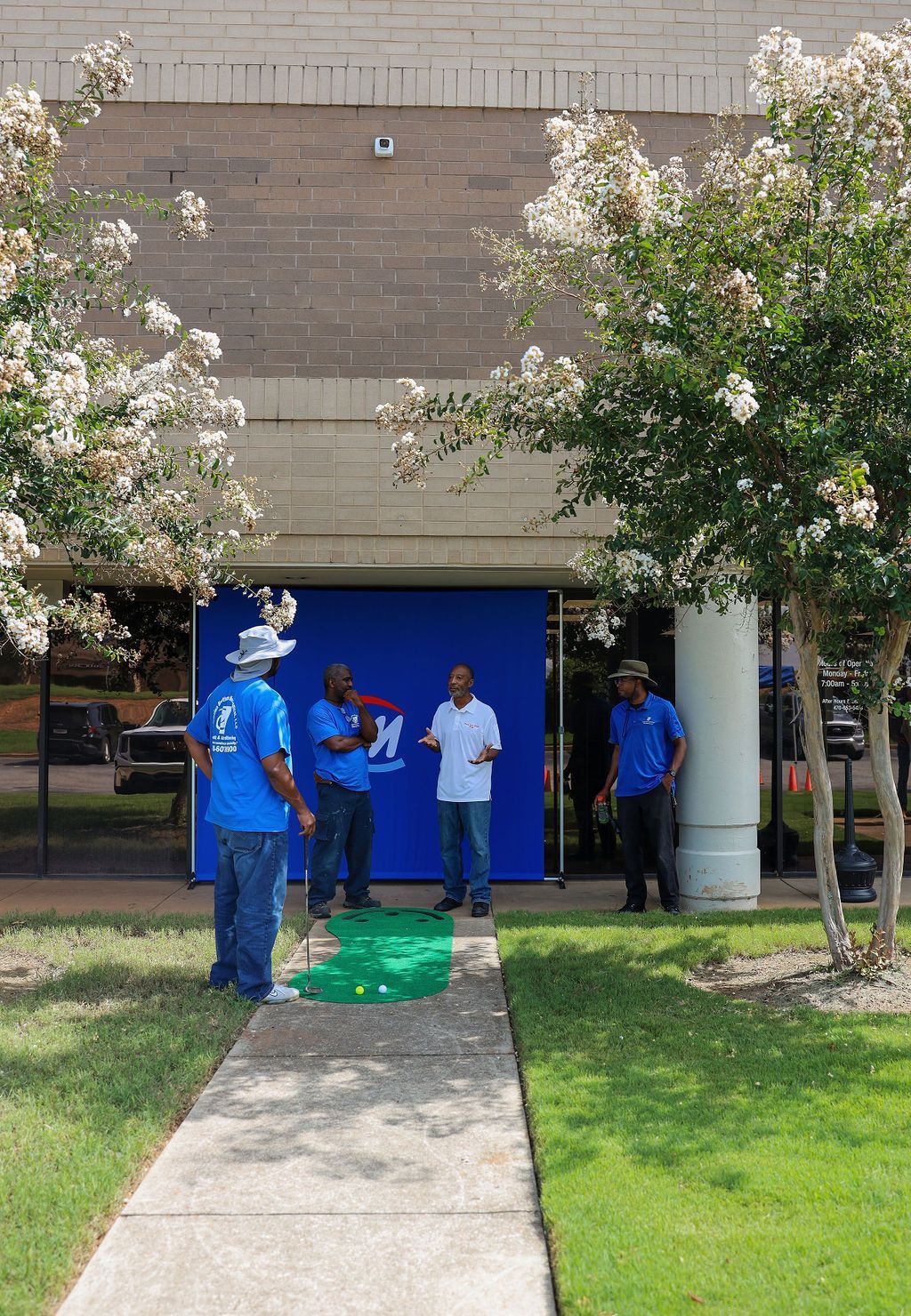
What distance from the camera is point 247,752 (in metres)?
6.05

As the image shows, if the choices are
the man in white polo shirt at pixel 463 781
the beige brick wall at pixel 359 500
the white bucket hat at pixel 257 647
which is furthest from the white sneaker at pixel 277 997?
the beige brick wall at pixel 359 500

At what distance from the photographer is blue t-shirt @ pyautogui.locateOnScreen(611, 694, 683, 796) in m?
8.70

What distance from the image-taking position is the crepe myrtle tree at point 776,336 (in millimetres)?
5543

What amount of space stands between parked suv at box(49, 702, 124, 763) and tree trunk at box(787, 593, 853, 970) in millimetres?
6194

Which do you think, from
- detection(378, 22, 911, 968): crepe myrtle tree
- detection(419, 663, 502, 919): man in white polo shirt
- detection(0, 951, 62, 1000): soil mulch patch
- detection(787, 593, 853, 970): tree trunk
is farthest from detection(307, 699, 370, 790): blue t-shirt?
detection(787, 593, 853, 970): tree trunk

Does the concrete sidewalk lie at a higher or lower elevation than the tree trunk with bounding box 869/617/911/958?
lower

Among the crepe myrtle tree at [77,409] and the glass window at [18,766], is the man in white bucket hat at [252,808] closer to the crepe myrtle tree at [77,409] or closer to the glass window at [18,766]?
the crepe myrtle tree at [77,409]

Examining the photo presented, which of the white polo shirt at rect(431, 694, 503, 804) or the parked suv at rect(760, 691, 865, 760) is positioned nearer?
the white polo shirt at rect(431, 694, 503, 804)

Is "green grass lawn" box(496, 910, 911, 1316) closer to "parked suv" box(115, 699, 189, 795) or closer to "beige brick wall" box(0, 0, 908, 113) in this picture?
"parked suv" box(115, 699, 189, 795)

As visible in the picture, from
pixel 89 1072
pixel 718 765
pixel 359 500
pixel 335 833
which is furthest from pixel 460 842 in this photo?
pixel 89 1072

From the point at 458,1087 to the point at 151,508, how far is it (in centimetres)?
373

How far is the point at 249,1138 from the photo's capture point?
440cm

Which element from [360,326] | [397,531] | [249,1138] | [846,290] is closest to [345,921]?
[397,531]

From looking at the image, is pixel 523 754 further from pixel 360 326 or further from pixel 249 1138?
pixel 249 1138
